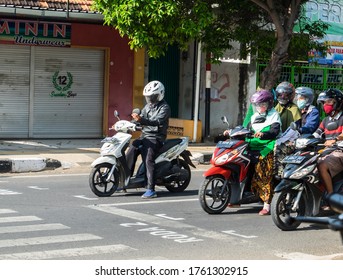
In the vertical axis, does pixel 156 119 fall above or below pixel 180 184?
above

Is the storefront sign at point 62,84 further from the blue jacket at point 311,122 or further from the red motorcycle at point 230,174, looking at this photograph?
the blue jacket at point 311,122

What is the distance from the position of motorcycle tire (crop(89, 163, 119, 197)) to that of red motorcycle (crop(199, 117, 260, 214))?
173cm

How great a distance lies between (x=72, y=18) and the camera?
17.9 m

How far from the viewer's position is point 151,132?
11.0 meters

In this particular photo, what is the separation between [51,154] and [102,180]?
16.8 ft

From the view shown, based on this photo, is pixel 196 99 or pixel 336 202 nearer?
pixel 336 202

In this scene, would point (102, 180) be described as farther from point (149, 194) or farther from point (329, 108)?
point (329, 108)

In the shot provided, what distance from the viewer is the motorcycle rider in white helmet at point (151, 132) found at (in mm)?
10961

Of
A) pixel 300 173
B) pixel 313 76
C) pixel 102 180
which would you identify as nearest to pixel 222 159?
pixel 300 173

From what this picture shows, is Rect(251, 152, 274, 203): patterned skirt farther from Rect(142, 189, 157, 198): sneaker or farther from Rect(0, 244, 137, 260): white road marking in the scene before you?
Rect(0, 244, 137, 260): white road marking

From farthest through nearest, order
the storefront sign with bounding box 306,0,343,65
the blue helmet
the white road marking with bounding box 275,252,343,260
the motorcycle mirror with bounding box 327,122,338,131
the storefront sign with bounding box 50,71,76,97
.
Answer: the storefront sign with bounding box 306,0,343,65 → the storefront sign with bounding box 50,71,76,97 → the blue helmet → the motorcycle mirror with bounding box 327,122,338,131 → the white road marking with bounding box 275,252,343,260

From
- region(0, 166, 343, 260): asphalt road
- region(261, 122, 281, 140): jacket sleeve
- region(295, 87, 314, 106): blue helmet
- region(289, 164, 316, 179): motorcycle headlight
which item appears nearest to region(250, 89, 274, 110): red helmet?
region(261, 122, 281, 140): jacket sleeve

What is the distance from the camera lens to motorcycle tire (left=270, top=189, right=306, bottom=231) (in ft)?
28.7
